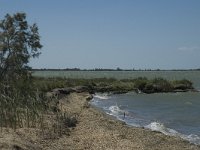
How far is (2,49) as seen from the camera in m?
37.5

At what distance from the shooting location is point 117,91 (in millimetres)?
73125

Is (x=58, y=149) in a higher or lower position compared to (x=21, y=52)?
lower

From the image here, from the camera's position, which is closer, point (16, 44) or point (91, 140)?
point (91, 140)

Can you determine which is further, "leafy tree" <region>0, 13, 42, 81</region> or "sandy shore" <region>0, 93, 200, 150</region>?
"leafy tree" <region>0, 13, 42, 81</region>

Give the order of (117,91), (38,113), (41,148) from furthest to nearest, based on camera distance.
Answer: (117,91), (38,113), (41,148)

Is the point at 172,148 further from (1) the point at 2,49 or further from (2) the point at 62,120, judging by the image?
(1) the point at 2,49

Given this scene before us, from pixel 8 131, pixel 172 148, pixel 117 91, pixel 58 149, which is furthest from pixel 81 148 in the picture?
pixel 117 91

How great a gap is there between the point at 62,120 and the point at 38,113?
1423mm

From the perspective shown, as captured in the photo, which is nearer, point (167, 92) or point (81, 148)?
point (81, 148)

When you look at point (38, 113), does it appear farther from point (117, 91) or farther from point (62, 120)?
point (117, 91)

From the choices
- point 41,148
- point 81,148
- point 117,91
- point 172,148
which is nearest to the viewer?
point 41,148

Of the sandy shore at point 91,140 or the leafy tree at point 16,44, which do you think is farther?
the leafy tree at point 16,44

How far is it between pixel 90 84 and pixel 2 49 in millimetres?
37526

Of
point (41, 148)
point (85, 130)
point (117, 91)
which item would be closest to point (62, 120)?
point (85, 130)
